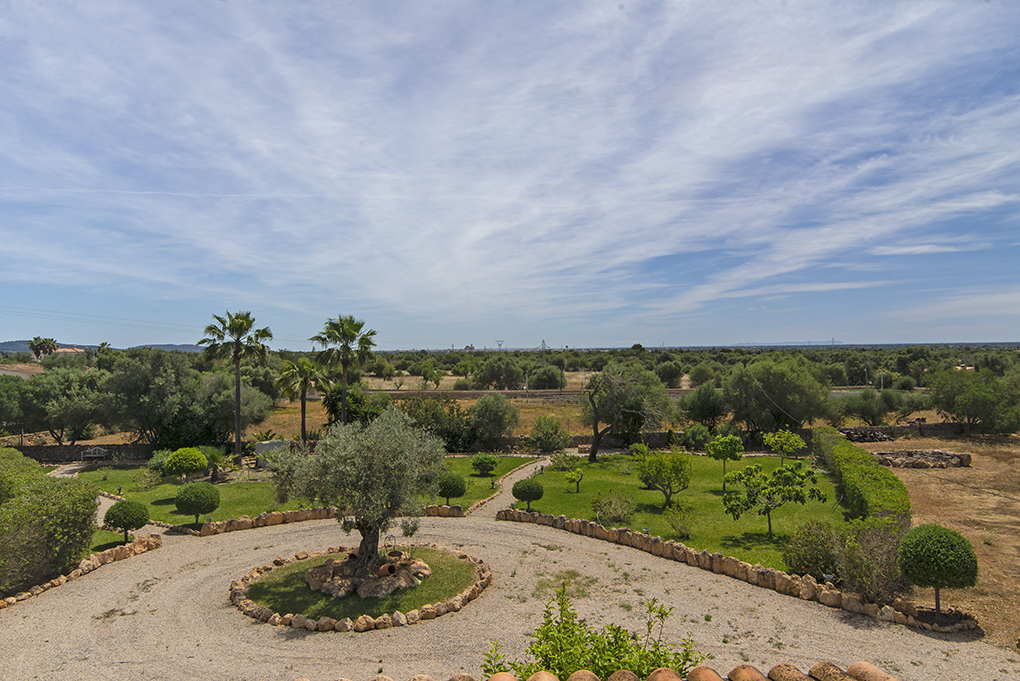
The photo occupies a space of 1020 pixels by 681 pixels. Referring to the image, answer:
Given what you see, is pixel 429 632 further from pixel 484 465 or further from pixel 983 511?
pixel 983 511

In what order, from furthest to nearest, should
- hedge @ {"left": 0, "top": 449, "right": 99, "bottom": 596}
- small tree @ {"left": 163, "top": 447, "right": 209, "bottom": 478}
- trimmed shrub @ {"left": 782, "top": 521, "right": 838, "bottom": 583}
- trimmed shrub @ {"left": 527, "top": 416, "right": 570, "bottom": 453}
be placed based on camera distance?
trimmed shrub @ {"left": 527, "top": 416, "right": 570, "bottom": 453}, small tree @ {"left": 163, "top": 447, "right": 209, "bottom": 478}, trimmed shrub @ {"left": 782, "top": 521, "right": 838, "bottom": 583}, hedge @ {"left": 0, "top": 449, "right": 99, "bottom": 596}

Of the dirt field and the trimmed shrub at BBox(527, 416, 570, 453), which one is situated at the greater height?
the trimmed shrub at BBox(527, 416, 570, 453)

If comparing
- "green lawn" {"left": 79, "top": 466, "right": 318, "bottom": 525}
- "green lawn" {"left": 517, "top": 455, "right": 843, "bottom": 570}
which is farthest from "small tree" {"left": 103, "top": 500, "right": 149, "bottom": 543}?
"green lawn" {"left": 517, "top": 455, "right": 843, "bottom": 570}

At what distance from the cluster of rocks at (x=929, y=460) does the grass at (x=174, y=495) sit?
35.0 m

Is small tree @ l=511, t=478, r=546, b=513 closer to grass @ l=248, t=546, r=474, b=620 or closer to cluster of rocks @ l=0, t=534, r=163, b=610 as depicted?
grass @ l=248, t=546, r=474, b=620

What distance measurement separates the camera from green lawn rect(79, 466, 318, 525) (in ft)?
74.6

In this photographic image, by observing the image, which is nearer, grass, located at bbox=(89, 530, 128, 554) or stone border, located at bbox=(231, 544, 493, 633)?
stone border, located at bbox=(231, 544, 493, 633)

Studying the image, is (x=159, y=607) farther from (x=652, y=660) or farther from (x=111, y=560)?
(x=652, y=660)

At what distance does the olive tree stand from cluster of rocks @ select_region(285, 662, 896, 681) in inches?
233

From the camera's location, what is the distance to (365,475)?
13656 mm

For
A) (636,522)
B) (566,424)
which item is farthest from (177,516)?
(566,424)

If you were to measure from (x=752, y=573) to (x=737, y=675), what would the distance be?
321 inches

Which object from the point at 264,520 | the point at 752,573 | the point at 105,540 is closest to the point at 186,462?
the point at 105,540

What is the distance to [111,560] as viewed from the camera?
17.4 metres
